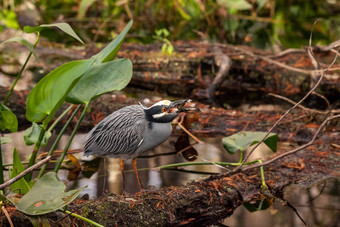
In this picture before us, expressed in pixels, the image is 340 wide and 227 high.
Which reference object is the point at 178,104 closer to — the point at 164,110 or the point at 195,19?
the point at 164,110

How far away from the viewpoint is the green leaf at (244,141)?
2873mm

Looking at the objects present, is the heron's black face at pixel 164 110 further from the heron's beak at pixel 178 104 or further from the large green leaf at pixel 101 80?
the large green leaf at pixel 101 80


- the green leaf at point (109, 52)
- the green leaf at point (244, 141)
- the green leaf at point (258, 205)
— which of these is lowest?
the green leaf at point (258, 205)

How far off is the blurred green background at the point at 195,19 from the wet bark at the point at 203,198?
388 centimetres

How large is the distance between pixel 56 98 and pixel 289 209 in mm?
1439

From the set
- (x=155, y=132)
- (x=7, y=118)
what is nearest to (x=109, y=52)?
(x=7, y=118)

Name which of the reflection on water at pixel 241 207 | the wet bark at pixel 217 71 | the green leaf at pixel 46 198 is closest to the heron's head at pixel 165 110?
the reflection on water at pixel 241 207

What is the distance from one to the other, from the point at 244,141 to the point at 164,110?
0.51 m

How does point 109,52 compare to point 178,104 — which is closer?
point 109,52

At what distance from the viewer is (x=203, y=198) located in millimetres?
2711

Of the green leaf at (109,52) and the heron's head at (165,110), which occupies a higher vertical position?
the green leaf at (109,52)

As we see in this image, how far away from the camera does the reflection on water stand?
2711 millimetres

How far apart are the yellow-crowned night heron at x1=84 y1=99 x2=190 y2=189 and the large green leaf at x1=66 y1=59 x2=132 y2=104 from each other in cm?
55

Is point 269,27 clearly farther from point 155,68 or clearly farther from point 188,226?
point 188,226
